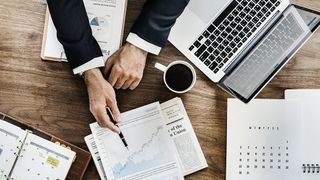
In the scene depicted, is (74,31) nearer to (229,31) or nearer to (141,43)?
(141,43)

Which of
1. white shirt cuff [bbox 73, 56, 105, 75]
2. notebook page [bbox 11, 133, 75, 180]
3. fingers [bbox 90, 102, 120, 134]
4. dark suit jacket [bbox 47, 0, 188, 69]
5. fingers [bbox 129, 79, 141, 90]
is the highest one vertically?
dark suit jacket [bbox 47, 0, 188, 69]

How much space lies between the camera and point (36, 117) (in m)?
1.52

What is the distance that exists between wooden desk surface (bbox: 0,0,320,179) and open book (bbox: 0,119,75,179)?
39 mm

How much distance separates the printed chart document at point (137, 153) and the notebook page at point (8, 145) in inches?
7.0

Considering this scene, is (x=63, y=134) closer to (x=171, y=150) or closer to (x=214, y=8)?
(x=171, y=150)

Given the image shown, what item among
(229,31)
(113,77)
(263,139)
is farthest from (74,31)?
(263,139)

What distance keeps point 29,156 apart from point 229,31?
57cm

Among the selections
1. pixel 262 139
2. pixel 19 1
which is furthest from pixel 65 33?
pixel 262 139

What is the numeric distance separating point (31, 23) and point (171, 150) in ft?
1.54

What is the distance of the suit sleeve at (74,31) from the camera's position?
4.75 ft

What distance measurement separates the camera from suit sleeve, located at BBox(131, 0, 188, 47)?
1464 mm

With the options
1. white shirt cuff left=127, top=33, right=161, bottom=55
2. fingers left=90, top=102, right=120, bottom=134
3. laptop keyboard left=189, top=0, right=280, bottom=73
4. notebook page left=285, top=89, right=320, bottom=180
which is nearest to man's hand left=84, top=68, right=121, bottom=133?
fingers left=90, top=102, right=120, bottom=134

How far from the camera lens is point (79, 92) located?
1.52 metres

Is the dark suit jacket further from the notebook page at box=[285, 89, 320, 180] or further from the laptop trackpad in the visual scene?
the notebook page at box=[285, 89, 320, 180]
